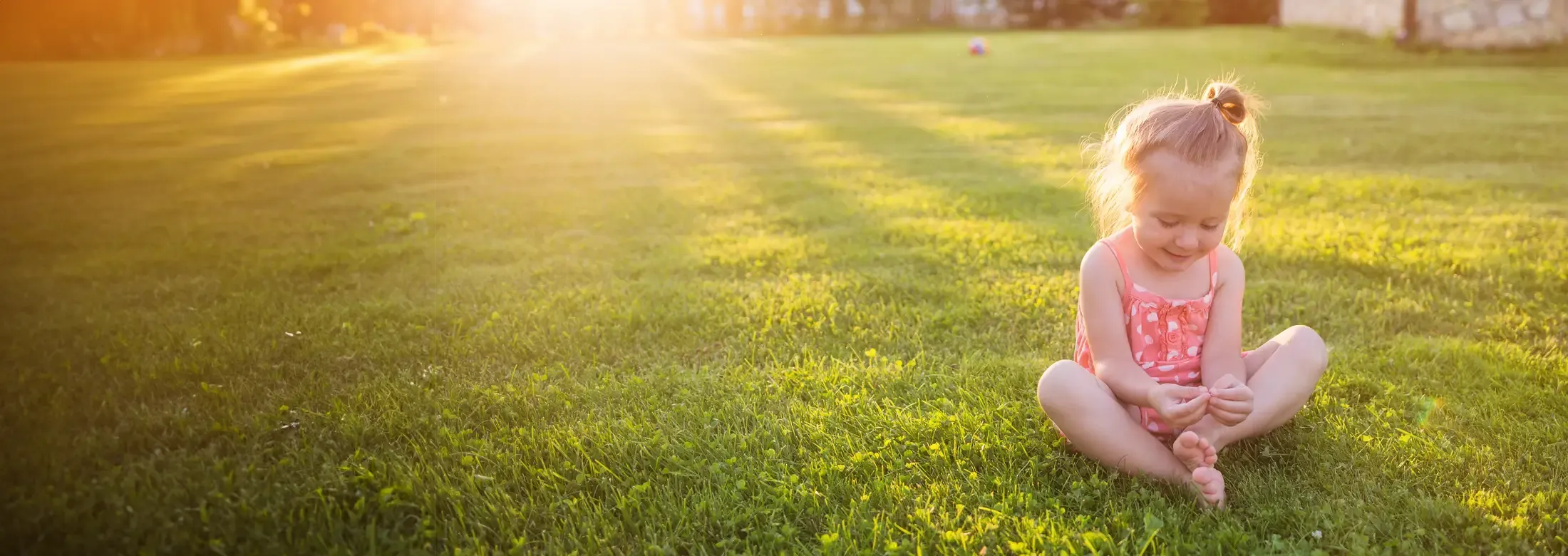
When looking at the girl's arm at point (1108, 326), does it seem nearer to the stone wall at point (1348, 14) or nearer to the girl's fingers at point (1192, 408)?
the girl's fingers at point (1192, 408)

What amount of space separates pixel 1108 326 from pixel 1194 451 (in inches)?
15.9

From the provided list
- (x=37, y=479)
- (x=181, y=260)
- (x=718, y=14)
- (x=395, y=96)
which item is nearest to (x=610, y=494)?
(x=37, y=479)

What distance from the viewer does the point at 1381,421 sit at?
2807 mm

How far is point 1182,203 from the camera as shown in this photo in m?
2.41

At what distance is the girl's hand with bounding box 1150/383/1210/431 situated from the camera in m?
2.26

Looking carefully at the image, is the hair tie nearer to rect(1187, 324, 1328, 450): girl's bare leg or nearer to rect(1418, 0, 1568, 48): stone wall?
rect(1187, 324, 1328, 450): girl's bare leg

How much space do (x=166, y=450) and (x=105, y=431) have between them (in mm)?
298

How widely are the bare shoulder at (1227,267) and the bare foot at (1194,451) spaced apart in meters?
0.54

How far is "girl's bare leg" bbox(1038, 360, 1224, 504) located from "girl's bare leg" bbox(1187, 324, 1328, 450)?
0.43 feet

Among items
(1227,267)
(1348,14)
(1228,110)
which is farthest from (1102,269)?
(1348,14)

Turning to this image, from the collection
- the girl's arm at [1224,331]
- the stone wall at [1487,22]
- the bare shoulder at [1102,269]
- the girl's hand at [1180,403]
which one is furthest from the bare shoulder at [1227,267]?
the stone wall at [1487,22]

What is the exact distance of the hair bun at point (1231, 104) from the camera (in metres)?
2.47

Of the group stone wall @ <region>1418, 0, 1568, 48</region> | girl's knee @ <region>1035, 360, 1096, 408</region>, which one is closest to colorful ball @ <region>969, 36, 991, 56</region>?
stone wall @ <region>1418, 0, 1568, 48</region>

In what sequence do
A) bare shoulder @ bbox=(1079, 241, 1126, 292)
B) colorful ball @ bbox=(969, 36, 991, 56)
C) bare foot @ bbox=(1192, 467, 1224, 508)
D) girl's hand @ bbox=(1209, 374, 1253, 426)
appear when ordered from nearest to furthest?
girl's hand @ bbox=(1209, 374, 1253, 426) < bare foot @ bbox=(1192, 467, 1224, 508) < bare shoulder @ bbox=(1079, 241, 1126, 292) < colorful ball @ bbox=(969, 36, 991, 56)
